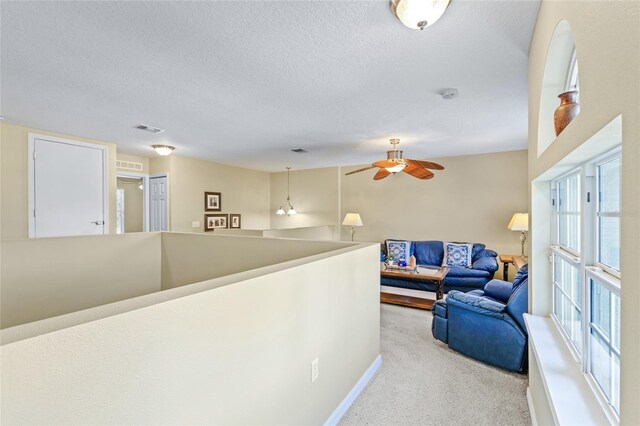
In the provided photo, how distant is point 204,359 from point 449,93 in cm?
282

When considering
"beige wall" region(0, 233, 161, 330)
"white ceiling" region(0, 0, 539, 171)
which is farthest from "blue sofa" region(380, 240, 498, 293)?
"beige wall" region(0, 233, 161, 330)

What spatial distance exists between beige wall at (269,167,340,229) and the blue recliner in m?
4.42

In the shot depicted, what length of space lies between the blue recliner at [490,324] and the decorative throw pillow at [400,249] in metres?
2.51

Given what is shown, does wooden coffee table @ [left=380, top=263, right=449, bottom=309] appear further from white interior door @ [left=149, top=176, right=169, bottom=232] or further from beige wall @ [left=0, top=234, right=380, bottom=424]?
white interior door @ [left=149, top=176, right=169, bottom=232]

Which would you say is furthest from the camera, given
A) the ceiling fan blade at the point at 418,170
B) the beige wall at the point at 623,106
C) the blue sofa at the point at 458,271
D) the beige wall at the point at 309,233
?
the beige wall at the point at 309,233

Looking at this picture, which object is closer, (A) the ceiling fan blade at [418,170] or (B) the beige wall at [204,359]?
(B) the beige wall at [204,359]

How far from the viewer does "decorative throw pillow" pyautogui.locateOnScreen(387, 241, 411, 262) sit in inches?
222

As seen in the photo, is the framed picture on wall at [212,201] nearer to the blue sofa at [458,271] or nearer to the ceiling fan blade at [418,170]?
the blue sofa at [458,271]

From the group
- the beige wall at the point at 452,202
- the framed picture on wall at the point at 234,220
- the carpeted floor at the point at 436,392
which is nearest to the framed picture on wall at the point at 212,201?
the framed picture on wall at the point at 234,220

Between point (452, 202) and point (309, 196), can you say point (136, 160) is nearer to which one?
point (309, 196)

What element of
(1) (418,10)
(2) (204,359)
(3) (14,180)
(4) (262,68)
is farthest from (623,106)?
(3) (14,180)

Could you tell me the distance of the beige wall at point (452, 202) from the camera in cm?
532

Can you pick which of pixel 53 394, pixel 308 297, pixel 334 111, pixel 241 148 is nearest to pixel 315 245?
pixel 308 297

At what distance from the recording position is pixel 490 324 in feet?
8.52
